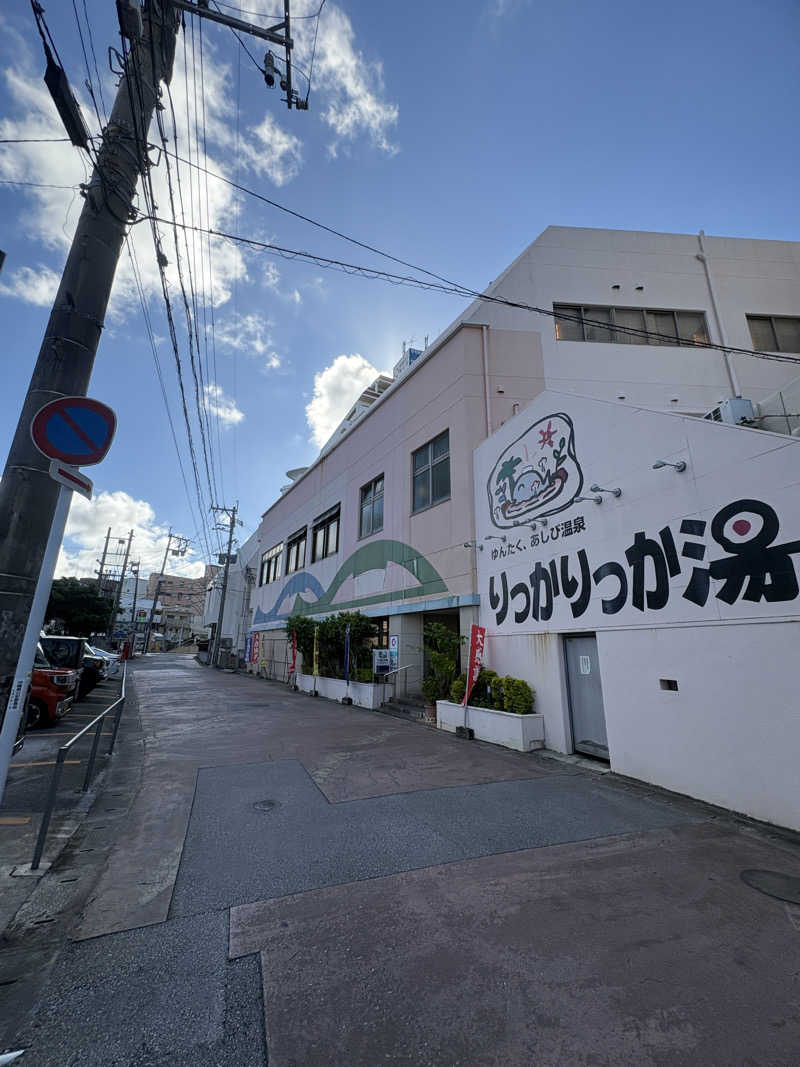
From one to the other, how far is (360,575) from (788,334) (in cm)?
1583

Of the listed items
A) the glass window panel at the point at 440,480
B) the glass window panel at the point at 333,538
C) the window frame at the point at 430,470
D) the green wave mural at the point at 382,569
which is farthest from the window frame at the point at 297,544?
the glass window panel at the point at 440,480

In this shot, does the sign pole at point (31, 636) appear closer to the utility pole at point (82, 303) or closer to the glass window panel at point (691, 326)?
the utility pole at point (82, 303)

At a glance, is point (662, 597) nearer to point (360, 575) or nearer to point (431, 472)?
point (431, 472)

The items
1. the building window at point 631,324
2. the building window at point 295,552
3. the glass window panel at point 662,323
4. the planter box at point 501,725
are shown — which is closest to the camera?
the planter box at point 501,725

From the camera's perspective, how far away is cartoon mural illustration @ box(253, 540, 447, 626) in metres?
12.6

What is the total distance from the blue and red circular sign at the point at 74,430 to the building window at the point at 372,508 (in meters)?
12.6

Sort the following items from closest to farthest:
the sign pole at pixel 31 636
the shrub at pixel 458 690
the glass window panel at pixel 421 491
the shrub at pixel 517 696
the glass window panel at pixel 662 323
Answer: the sign pole at pixel 31 636 → the shrub at pixel 517 696 → the shrub at pixel 458 690 → the glass window panel at pixel 421 491 → the glass window panel at pixel 662 323

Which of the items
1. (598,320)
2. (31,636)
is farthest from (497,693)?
(598,320)

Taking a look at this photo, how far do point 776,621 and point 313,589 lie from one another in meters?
18.5

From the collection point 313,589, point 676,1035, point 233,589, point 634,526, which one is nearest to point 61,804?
point 676,1035

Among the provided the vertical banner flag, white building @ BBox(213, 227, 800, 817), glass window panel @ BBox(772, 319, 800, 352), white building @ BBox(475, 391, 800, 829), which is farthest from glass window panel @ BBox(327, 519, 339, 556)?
glass window panel @ BBox(772, 319, 800, 352)

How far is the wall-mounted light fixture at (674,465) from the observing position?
5.73 metres

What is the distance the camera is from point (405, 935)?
8.79ft

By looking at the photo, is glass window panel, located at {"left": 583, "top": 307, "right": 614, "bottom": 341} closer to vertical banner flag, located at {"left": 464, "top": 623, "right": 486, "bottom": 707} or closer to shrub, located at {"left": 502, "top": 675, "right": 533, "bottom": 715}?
vertical banner flag, located at {"left": 464, "top": 623, "right": 486, "bottom": 707}
